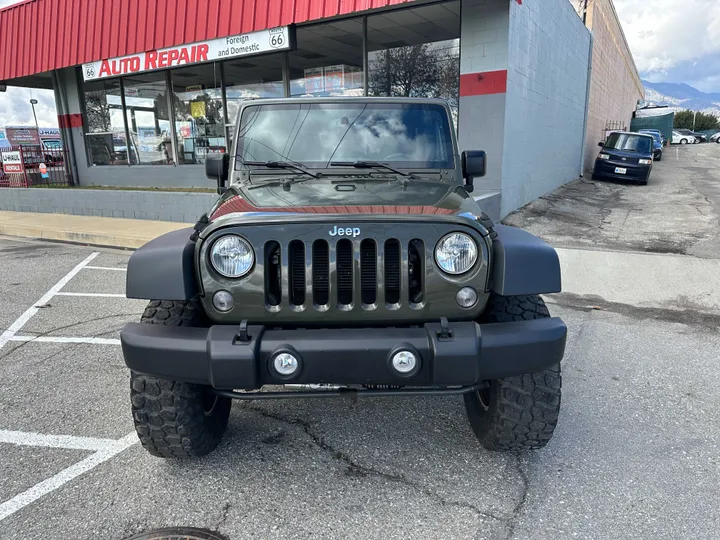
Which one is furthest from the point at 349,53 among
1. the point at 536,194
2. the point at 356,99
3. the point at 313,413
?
the point at 313,413

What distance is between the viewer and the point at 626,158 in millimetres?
15875

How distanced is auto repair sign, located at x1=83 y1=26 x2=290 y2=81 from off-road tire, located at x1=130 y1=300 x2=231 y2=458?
805 centimetres

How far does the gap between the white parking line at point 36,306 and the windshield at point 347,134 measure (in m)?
3.06

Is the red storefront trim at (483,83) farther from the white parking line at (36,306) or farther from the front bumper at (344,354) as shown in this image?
the front bumper at (344,354)

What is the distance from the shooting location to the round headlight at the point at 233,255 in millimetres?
2338

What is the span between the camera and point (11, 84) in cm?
1507

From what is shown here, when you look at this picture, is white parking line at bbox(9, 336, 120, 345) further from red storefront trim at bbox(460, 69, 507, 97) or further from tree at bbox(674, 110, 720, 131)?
tree at bbox(674, 110, 720, 131)

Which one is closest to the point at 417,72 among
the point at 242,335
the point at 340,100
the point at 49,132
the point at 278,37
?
the point at 278,37

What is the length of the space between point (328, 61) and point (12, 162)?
9426mm

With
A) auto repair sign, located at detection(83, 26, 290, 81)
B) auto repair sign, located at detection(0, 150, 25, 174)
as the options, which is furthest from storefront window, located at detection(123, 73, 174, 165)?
auto repair sign, located at detection(0, 150, 25, 174)

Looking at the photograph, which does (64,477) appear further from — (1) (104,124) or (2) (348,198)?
(1) (104,124)

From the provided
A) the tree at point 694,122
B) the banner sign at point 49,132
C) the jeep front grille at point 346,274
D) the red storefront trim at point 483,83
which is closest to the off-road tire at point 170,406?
the jeep front grille at point 346,274

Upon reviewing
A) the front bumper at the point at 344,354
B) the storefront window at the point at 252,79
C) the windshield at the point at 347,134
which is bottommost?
the front bumper at the point at 344,354

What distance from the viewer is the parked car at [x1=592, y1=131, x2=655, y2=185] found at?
15.8 m
